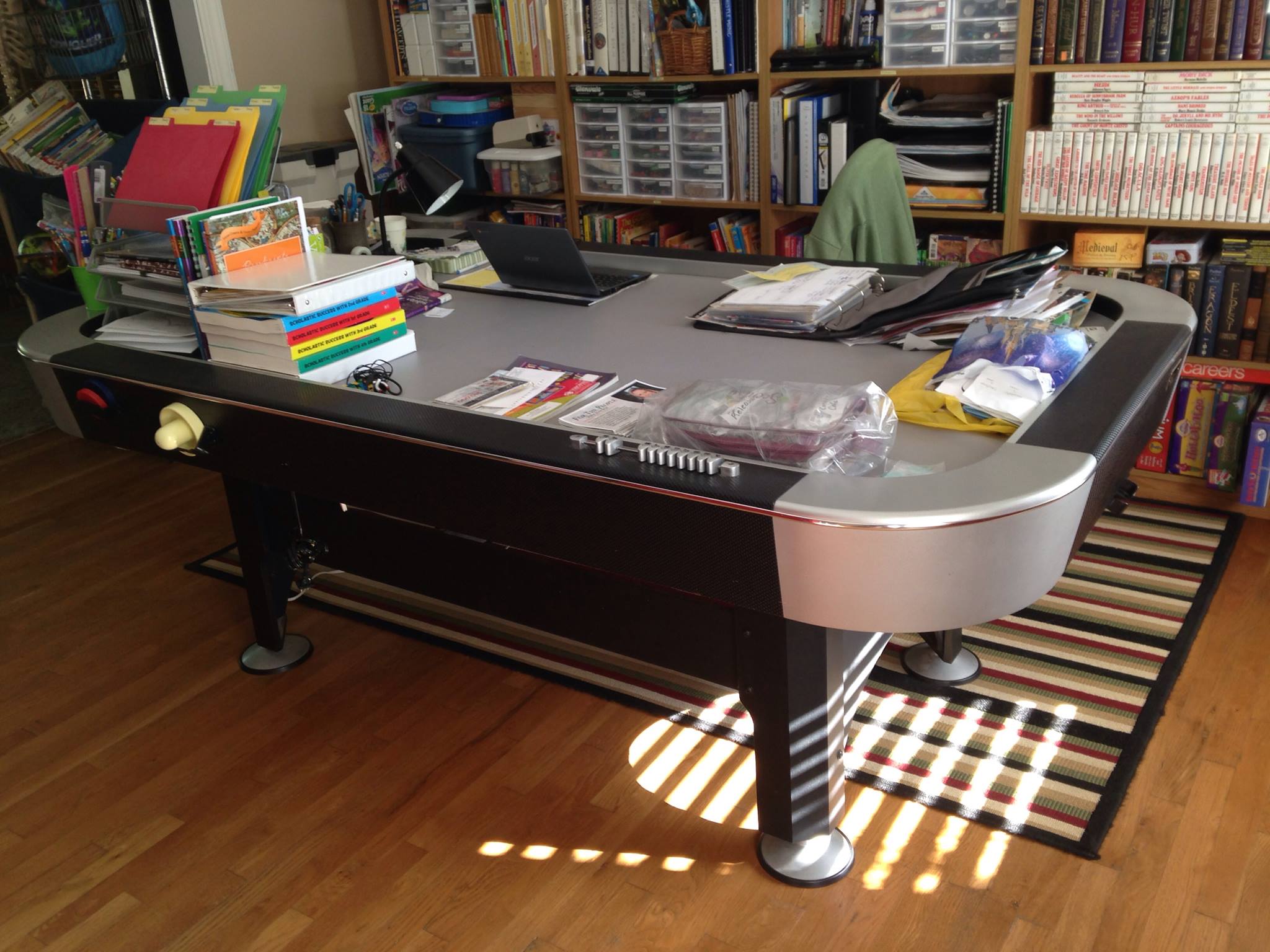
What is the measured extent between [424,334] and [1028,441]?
1113 mm

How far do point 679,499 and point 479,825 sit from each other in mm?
857

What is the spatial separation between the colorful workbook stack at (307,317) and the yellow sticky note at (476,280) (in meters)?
0.35

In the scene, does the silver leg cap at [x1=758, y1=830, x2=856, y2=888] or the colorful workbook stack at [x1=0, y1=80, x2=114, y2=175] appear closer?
the silver leg cap at [x1=758, y1=830, x2=856, y2=888]

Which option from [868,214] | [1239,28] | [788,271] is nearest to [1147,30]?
[1239,28]

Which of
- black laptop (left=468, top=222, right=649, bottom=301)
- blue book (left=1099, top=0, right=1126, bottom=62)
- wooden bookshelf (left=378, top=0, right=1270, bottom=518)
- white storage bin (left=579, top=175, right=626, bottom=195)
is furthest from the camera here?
white storage bin (left=579, top=175, right=626, bottom=195)

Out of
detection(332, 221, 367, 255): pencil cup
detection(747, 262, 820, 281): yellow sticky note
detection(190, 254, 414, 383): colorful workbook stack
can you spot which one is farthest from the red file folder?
detection(747, 262, 820, 281): yellow sticky note

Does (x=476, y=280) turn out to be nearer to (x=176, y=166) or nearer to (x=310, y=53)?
(x=176, y=166)

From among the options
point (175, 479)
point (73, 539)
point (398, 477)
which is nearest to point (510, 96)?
point (175, 479)

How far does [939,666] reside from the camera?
2176mm

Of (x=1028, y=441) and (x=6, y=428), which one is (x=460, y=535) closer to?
(x=1028, y=441)

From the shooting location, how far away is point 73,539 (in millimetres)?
2998

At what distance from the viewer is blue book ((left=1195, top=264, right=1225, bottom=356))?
2.66 m

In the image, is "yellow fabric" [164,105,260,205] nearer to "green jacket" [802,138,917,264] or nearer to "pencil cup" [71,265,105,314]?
"pencil cup" [71,265,105,314]

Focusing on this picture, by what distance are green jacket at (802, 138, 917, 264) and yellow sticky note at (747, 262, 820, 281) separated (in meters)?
0.32
